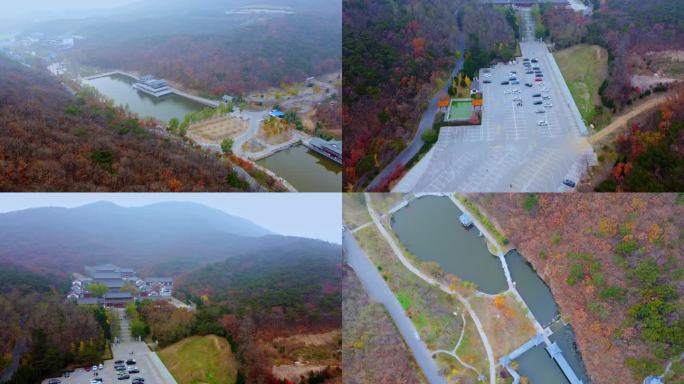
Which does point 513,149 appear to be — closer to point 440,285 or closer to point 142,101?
point 440,285

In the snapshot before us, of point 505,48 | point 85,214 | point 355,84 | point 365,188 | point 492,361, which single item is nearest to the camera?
point 492,361

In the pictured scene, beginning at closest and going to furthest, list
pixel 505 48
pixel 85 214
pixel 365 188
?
pixel 85 214
pixel 365 188
pixel 505 48

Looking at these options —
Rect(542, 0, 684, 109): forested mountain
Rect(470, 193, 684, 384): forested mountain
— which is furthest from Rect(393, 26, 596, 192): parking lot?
Rect(542, 0, 684, 109): forested mountain

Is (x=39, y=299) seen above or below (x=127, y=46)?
below

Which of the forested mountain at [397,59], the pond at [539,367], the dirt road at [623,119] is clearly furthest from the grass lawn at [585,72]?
the pond at [539,367]

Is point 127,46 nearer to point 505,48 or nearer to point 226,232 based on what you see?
point 226,232

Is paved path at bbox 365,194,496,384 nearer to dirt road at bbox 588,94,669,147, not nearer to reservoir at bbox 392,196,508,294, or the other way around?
reservoir at bbox 392,196,508,294

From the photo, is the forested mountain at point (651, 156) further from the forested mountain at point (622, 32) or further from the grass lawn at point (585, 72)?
the grass lawn at point (585, 72)

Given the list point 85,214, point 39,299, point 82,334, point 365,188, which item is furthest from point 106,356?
point 365,188
